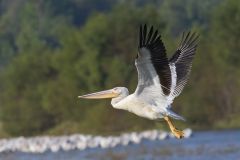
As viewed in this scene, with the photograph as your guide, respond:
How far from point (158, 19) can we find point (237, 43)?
4.70 meters

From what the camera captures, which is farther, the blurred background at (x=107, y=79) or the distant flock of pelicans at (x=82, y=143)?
the blurred background at (x=107, y=79)

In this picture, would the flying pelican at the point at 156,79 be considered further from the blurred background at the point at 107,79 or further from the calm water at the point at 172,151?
the blurred background at the point at 107,79

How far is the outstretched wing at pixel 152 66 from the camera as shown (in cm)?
1203

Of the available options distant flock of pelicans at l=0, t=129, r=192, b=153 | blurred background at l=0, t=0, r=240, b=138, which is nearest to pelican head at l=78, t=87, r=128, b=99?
distant flock of pelicans at l=0, t=129, r=192, b=153

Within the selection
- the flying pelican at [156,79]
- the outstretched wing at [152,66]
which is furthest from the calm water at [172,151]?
the outstretched wing at [152,66]

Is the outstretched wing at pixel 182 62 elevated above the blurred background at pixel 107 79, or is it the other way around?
the outstretched wing at pixel 182 62

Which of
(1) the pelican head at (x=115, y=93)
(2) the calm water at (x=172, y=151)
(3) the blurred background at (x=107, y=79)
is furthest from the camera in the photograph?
(3) the blurred background at (x=107, y=79)

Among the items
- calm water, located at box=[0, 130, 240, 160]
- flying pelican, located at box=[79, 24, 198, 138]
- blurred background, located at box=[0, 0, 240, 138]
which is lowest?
blurred background, located at box=[0, 0, 240, 138]

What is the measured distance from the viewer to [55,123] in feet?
141

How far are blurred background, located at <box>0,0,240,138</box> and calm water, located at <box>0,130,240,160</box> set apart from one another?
16.0 feet

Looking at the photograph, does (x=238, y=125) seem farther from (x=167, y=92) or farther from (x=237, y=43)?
(x=167, y=92)

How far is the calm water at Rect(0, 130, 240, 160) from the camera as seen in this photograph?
2302 centimetres

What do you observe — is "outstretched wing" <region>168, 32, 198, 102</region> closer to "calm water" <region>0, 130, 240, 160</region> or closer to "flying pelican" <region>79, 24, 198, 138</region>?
"flying pelican" <region>79, 24, 198, 138</region>

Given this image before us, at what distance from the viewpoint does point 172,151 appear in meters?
24.7
